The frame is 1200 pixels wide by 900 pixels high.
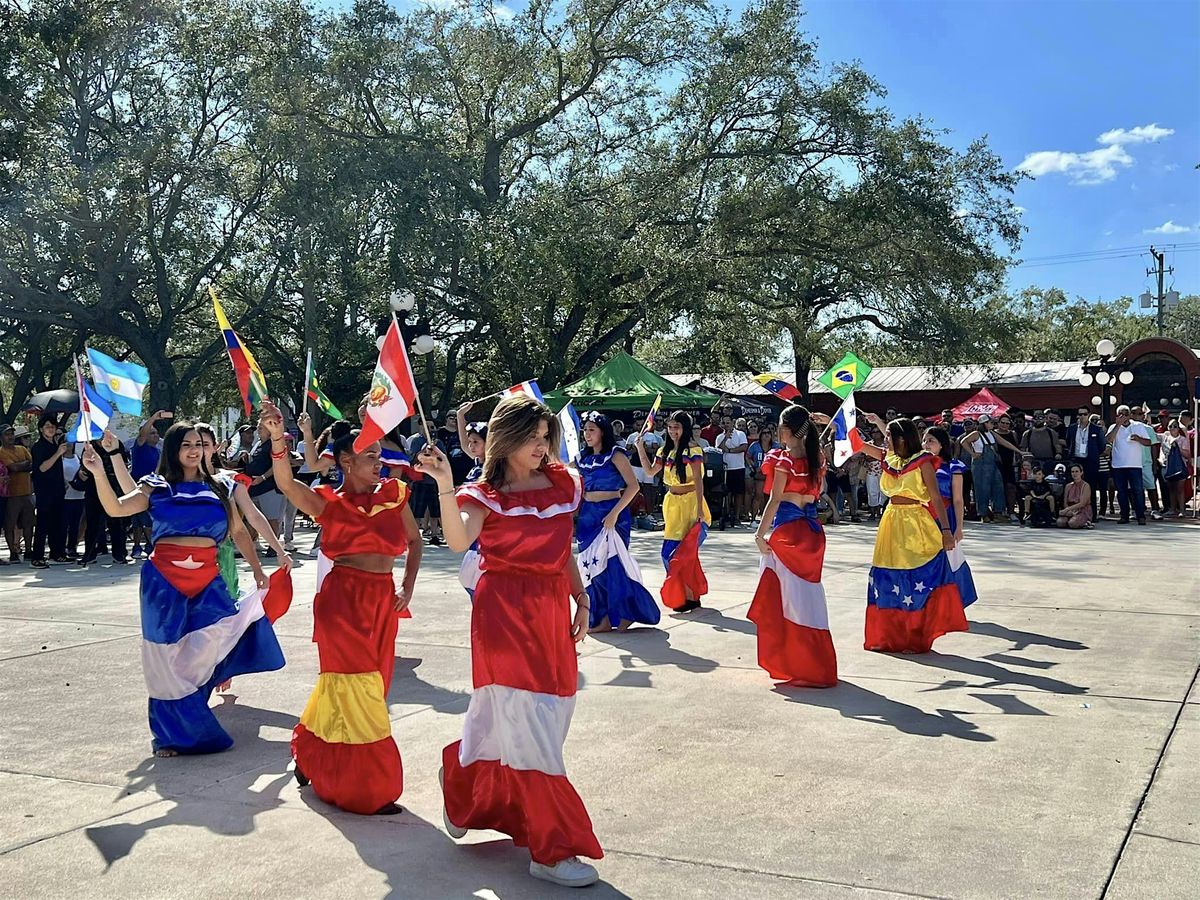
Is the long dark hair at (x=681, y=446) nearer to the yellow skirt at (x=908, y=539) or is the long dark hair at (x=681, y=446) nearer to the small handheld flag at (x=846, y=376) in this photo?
the small handheld flag at (x=846, y=376)

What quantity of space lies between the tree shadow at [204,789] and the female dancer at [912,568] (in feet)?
14.3

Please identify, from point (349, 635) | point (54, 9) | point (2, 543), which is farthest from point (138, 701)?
point (54, 9)

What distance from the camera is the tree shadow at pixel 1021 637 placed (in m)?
8.69

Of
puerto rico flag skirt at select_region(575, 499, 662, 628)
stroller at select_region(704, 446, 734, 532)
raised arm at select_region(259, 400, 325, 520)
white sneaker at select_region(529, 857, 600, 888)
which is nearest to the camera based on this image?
white sneaker at select_region(529, 857, 600, 888)

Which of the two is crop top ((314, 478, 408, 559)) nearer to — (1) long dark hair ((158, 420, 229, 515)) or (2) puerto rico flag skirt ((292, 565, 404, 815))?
(2) puerto rico flag skirt ((292, 565, 404, 815))

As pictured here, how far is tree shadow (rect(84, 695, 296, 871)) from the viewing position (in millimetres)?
4656

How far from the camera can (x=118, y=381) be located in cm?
639

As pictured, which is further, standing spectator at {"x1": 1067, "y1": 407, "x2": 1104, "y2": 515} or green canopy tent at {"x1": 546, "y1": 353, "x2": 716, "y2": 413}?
green canopy tent at {"x1": 546, "y1": 353, "x2": 716, "y2": 413}

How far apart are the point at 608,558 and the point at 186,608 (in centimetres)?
420

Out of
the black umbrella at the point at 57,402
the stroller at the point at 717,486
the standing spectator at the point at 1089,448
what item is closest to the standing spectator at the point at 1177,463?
the standing spectator at the point at 1089,448

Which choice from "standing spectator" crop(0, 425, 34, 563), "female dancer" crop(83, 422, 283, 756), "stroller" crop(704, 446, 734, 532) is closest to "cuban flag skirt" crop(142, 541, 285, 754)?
"female dancer" crop(83, 422, 283, 756)

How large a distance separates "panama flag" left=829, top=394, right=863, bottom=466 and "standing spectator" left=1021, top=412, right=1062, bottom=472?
12215 mm

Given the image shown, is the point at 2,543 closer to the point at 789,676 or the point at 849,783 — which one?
the point at 789,676

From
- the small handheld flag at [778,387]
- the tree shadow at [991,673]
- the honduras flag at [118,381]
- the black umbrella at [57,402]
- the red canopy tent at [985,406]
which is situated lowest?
the tree shadow at [991,673]
